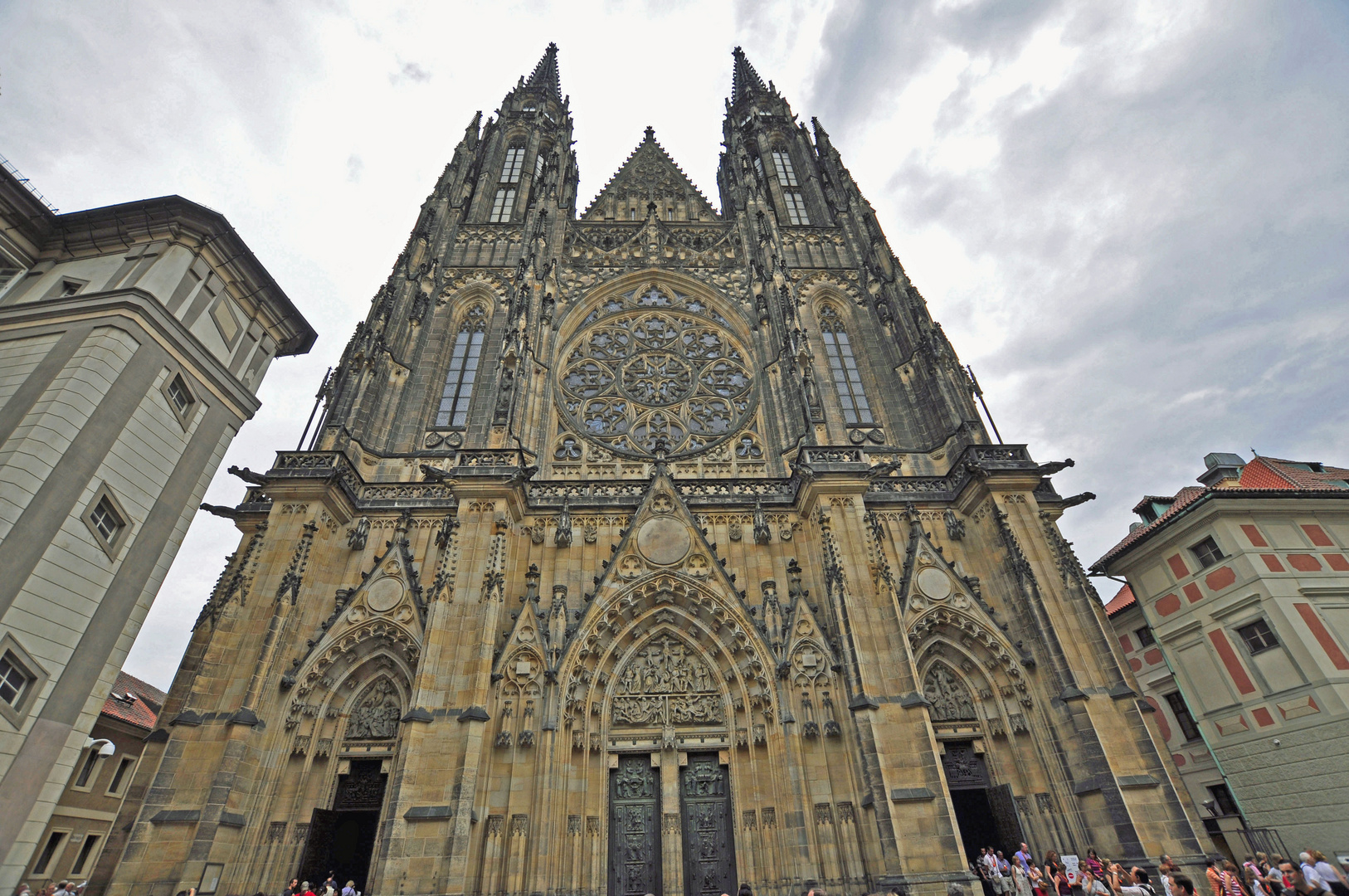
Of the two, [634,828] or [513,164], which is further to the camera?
[513,164]

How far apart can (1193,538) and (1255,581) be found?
2028 millimetres

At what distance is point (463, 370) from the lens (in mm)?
19156

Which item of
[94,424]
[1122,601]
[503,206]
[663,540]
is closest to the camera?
[94,424]

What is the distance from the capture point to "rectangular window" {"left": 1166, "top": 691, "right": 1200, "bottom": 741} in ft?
59.7

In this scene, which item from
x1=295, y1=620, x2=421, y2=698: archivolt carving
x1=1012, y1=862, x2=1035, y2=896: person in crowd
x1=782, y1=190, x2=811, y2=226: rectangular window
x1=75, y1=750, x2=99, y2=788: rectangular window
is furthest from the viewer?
x1=782, y1=190, x2=811, y2=226: rectangular window

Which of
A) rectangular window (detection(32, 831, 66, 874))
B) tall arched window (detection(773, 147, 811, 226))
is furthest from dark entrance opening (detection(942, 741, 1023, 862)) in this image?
rectangular window (detection(32, 831, 66, 874))

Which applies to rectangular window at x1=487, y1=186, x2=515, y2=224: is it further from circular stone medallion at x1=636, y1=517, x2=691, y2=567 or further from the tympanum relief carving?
the tympanum relief carving

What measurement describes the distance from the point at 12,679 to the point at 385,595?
567 cm

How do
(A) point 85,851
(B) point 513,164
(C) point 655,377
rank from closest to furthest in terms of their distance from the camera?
(C) point 655,377 → (A) point 85,851 → (B) point 513,164

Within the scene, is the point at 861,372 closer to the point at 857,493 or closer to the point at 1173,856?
the point at 857,493

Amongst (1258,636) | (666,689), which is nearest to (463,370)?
(666,689)

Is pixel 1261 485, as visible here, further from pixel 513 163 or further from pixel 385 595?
pixel 513 163

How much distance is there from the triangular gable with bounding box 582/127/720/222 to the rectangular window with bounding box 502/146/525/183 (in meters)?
3.62

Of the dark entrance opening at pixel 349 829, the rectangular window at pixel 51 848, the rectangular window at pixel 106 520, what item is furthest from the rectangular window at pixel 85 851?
the rectangular window at pixel 106 520
